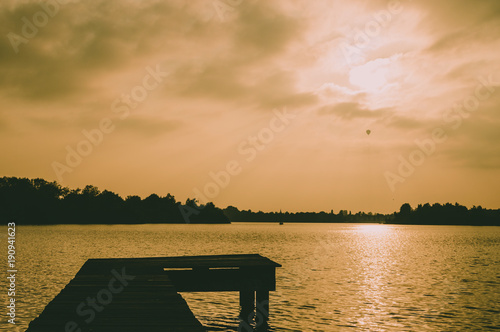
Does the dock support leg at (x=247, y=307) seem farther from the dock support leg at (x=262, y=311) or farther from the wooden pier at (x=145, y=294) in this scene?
the dock support leg at (x=262, y=311)

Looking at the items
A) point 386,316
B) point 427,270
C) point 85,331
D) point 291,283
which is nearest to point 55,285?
point 291,283

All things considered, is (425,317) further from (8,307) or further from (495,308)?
(8,307)

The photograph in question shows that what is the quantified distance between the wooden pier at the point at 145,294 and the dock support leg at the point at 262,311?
43mm

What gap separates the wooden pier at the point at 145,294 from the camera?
31.7ft

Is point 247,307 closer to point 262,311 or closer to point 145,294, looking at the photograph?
point 262,311

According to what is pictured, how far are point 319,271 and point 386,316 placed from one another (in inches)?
793

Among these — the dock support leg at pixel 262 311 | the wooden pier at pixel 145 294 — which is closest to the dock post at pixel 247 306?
the wooden pier at pixel 145 294

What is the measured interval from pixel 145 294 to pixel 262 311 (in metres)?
9.21

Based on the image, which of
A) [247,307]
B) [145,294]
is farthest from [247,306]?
[145,294]

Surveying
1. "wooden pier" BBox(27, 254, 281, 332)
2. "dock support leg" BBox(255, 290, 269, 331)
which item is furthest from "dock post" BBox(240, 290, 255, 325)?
"dock support leg" BBox(255, 290, 269, 331)

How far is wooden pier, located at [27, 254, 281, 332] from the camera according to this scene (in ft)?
31.7

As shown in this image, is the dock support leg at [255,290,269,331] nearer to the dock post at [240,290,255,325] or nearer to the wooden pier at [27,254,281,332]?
the wooden pier at [27,254,281,332]

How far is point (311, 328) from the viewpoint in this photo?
2028cm

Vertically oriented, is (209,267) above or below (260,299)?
above
